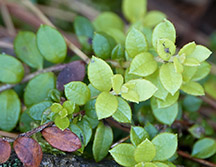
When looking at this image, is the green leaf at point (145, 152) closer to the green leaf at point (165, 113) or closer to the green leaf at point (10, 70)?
the green leaf at point (165, 113)

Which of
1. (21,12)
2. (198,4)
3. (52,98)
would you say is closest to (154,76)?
(52,98)

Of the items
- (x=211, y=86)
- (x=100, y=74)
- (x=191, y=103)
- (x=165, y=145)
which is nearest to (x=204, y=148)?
(x=191, y=103)

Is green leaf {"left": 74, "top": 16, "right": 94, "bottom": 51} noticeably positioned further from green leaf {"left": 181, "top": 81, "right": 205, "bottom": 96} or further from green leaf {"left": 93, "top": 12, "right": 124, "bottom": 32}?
green leaf {"left": 181, "top": 81, "right": 205, "bottom": 96}

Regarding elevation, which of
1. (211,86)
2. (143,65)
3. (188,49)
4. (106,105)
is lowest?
(211,86)

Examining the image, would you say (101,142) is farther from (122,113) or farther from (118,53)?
(118,53)

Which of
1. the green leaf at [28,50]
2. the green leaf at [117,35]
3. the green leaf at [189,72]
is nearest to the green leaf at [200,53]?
the green leaf at [189,72]

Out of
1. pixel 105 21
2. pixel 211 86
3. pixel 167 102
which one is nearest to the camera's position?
pixel 167 102

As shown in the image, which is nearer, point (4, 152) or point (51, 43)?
point (4, 152)

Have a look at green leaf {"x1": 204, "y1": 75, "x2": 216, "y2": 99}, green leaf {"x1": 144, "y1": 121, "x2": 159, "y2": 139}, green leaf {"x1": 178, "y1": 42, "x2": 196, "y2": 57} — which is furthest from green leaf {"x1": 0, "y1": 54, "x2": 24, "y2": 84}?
green leaf {"x1": 204, "y1": 75, "x2": 216, "y2": 99}
